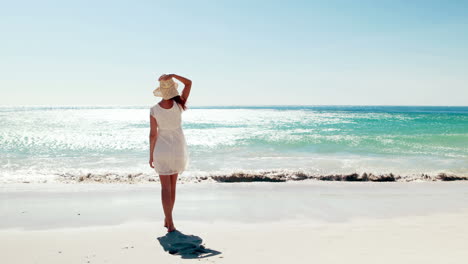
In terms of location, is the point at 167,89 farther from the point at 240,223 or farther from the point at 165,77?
the point at 240,223

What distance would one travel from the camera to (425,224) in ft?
14.8

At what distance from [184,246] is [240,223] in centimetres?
118

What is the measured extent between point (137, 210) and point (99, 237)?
1300mm

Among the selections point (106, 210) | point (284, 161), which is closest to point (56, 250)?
point (106, 210)

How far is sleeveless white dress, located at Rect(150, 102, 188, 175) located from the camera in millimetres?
3969

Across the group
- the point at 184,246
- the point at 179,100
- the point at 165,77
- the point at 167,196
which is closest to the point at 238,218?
the point at 167,196

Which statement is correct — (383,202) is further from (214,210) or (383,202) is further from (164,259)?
(164,259)

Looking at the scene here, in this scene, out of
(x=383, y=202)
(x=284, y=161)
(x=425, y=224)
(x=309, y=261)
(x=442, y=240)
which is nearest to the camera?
(x=309, y=261)

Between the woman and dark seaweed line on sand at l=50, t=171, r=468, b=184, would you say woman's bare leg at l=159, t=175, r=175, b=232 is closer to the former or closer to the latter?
the woman

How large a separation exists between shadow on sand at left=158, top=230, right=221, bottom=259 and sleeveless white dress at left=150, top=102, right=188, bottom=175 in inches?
29.4

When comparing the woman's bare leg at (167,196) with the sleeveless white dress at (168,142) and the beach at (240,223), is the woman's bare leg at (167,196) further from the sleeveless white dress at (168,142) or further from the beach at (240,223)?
the beach at (240,223)

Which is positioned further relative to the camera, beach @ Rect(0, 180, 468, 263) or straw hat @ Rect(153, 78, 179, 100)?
straw hat @ Rect(153, 78, 179, 100)

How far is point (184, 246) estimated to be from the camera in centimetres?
357

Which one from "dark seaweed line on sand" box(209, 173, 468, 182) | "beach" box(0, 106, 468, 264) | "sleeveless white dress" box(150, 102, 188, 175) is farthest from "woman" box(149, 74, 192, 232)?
"dark seaweed line on sand" box(209, 173, 468, 182)
